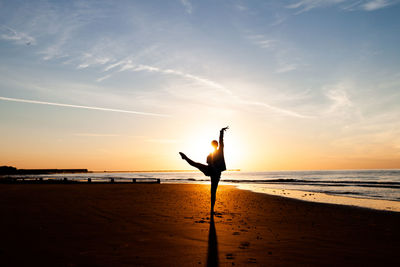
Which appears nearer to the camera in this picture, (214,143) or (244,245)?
(244,245)

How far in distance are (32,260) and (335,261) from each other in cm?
662

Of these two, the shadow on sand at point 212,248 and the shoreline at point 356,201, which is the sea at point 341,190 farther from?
the shadow on sand at point 212,248

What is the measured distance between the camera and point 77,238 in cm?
782

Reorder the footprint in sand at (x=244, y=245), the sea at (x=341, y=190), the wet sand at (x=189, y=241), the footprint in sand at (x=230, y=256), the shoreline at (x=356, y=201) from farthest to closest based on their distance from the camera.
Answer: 1. the sea at (x=341, y=190)
2. the shoreline at (x=356, y=201)
3. the footprint in sand at (x=244, y=245)
4. the footprint in sand at (x=230, y=256)
5. the wet sand at (x=189, y=241)

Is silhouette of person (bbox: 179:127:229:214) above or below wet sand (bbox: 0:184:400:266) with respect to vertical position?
→ above

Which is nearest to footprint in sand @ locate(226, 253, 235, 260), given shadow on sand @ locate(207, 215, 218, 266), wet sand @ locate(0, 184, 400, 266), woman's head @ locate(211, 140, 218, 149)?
wet sand @ locate(0, 184, 400, 266)

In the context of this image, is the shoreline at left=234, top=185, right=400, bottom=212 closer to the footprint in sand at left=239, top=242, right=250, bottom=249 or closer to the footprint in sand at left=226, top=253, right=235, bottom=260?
the footprint in sand at left=239, top=242, right=250, bottom=249

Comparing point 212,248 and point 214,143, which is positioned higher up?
point 214,143

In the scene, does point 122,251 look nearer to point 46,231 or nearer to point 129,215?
point 46,231

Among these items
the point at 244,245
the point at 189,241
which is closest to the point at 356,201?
the point at 244,245

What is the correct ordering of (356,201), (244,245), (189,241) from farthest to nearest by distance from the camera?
1. (356,201)
2. (189,241)
3. (244,245)

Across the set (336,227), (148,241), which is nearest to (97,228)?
(148,241)

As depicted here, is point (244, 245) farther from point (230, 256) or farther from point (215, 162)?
point (215, 162)

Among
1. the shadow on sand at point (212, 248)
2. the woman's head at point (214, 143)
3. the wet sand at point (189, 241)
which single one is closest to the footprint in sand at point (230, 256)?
the wet sand at point (189, 241)
